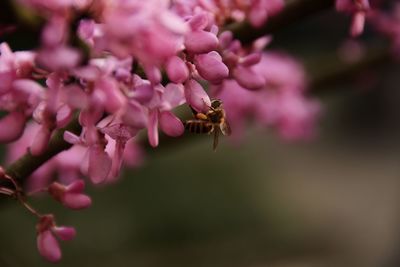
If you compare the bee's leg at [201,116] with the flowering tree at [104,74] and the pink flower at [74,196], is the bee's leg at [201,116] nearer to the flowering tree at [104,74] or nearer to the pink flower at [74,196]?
the flowering tree at [104,74]

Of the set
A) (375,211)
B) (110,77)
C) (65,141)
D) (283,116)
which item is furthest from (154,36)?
(375,211)

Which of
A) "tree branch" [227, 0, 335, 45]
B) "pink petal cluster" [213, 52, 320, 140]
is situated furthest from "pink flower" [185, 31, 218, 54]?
"pink petal cluster" [213, 52, 320, 140]

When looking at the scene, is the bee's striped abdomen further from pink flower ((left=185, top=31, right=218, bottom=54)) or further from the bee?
pink flower ((left=185, top=31, right=218, bottom=54))

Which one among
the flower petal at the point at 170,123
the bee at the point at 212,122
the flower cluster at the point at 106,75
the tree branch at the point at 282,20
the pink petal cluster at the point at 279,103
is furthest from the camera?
the pink petal cluster at the point at 279,103

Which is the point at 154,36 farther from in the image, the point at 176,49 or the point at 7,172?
the point at 7,172

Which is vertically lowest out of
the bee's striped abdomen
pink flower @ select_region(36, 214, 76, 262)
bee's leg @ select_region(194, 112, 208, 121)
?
pink flower @ select_region(36, 214, 76, 262)

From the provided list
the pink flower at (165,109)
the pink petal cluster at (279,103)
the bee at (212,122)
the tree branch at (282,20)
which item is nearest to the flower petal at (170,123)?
the pink flower at (165,109)

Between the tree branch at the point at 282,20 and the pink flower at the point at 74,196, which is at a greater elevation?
the tree branch at the point at 282,20
